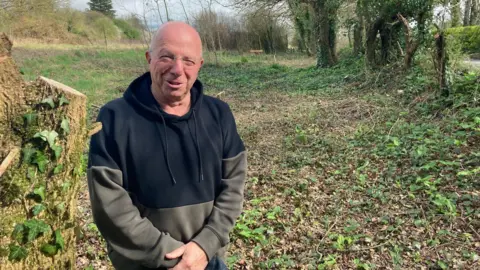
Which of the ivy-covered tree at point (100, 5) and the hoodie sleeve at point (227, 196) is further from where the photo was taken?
the ivy-covered tree at point (100, 5)

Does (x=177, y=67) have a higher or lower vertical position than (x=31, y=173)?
higher

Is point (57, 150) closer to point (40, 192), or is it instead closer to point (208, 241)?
point (40, 192)

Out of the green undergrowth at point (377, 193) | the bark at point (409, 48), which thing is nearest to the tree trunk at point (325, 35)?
the bark at point (409, 48)

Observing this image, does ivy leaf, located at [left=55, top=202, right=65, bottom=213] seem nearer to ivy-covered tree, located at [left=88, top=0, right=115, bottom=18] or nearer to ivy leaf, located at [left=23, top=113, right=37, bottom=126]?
ivy leaf, located at [left=23, top=113, right=37, bottom=126]

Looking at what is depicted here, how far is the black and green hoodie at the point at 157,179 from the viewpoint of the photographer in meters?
1.46

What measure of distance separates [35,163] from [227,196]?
Answer: 0.90 m

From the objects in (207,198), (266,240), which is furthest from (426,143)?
(207,198)

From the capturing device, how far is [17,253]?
1605mm

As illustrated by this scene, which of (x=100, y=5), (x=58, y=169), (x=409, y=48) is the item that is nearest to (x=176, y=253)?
(x=58, y=169)

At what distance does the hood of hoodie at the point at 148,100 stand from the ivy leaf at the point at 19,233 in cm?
75

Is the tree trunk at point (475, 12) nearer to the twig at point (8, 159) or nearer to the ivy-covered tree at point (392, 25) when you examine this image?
the ivy-covered tree at point (392, 25)

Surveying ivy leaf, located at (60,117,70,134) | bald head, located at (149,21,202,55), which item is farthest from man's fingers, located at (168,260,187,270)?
bald head, located at (149,21,202,55)

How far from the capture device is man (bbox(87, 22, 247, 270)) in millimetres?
1462

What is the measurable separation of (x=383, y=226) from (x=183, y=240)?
9.27 feet
